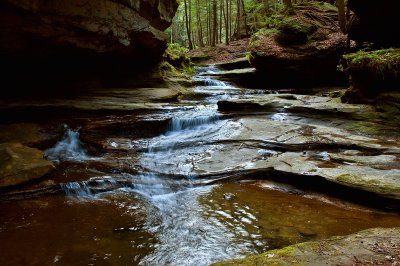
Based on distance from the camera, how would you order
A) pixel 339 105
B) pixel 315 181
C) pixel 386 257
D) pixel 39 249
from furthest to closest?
pixel 339 105
pixel 315 181
pixel 39 249
pixel 386 257

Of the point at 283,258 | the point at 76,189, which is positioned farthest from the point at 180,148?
the point at 283,258

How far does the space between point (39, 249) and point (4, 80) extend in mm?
10336

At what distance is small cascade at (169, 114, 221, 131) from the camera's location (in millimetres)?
11289

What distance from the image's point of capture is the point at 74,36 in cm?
1123

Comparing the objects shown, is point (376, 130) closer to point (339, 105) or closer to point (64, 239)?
point (339, 105)

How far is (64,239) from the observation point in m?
5.03

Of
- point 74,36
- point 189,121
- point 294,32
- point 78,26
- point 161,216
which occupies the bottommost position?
point 161,216

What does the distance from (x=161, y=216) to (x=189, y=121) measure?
578 cm

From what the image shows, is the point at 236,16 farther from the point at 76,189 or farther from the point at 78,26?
the point at 76,189

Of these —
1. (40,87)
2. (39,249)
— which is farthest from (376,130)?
(40,87)

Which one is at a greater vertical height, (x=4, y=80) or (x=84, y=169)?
(x=4, y=80)

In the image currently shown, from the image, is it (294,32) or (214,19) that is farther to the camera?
(214,19)

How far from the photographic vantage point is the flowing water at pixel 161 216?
465cm

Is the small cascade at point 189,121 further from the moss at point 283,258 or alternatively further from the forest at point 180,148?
the moss at point 283,258
